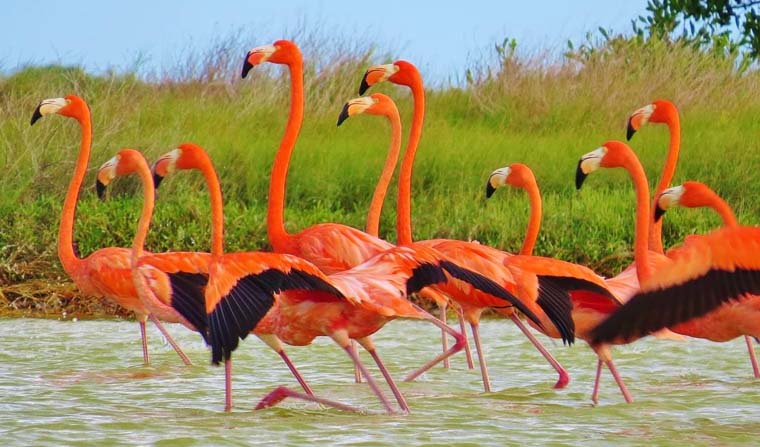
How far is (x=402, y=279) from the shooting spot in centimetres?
536

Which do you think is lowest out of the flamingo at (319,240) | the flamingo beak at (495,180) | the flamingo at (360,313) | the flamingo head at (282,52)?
the flamingo at (360,313)

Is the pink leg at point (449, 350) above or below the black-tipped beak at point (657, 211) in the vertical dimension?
below

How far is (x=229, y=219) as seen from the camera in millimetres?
9508

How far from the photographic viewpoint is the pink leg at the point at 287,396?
5277 mm

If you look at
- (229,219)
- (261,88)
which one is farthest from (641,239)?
(261,88)

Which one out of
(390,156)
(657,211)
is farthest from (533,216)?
(657,211)

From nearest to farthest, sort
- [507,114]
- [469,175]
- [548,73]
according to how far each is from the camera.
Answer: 1. [469,175]
2. [507,114]
3. [548,73]

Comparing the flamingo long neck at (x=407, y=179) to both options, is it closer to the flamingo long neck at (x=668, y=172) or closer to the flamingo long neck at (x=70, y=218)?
the flamingo long neck at (x=668, y=172)

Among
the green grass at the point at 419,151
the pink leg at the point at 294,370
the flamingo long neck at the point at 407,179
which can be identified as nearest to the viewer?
the pink leg at the point at 294,370

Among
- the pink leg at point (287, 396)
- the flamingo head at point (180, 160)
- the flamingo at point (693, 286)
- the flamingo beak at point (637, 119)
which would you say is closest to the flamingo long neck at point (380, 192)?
the flamingo head at point (180, 160)

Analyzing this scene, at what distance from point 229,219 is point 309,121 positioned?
3.95 metres

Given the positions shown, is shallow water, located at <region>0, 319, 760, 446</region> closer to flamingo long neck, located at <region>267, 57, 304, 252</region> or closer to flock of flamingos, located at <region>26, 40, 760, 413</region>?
flock of flamingos, located at <region>26, 40, 760, 413</region>

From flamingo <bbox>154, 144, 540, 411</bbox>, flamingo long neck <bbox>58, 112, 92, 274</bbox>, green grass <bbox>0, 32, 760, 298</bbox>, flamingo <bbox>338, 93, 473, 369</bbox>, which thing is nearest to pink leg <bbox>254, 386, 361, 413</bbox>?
flamingo <bbox>154, 144, 540, 411</bbox>

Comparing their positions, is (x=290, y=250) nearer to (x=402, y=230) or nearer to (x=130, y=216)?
(x=402, y=230)
